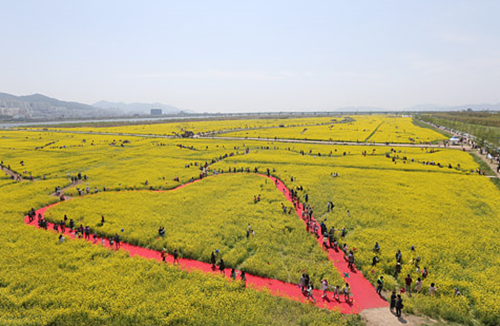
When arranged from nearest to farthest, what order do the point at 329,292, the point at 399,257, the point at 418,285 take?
the point at 418,285, the point at 329,292, the point at 399,257

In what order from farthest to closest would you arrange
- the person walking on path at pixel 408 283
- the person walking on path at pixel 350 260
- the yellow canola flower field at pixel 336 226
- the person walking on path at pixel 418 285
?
the person walking on path at pixel 350 260
the person walking on path at pixel 408 283
the person walking on path at pixel 418 285
the yellow canola flower field at pixel 336 226

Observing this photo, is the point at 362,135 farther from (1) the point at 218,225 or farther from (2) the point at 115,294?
(2) the point at 115,294

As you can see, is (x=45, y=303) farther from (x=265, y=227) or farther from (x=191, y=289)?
(x=265, y=227)

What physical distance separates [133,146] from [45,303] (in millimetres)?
76024

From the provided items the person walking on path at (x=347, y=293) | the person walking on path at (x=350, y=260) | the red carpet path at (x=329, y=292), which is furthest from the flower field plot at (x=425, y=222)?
the person walking on path at (x=347, y=293)

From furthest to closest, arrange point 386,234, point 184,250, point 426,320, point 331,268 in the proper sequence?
point 386,234 → point 184,250 → point 331,268 → point 426,320

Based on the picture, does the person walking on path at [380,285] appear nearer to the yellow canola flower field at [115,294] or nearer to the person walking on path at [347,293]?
the person walking on path at [347,293]

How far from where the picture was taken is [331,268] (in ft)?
67.8

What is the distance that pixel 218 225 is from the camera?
2795 centimetres

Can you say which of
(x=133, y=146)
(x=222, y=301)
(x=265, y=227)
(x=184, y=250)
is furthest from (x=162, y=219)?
(x=133, y=146)

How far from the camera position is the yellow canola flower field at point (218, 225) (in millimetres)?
21719

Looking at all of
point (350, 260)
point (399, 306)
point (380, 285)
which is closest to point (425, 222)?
point (350, 260)

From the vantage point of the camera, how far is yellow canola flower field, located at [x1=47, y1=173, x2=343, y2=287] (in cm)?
2172

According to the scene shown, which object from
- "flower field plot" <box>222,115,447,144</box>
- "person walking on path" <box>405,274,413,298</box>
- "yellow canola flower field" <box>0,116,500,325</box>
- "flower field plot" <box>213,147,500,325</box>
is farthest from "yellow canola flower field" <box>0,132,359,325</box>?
"flower field plot" <box>222,115,447,144</box>
